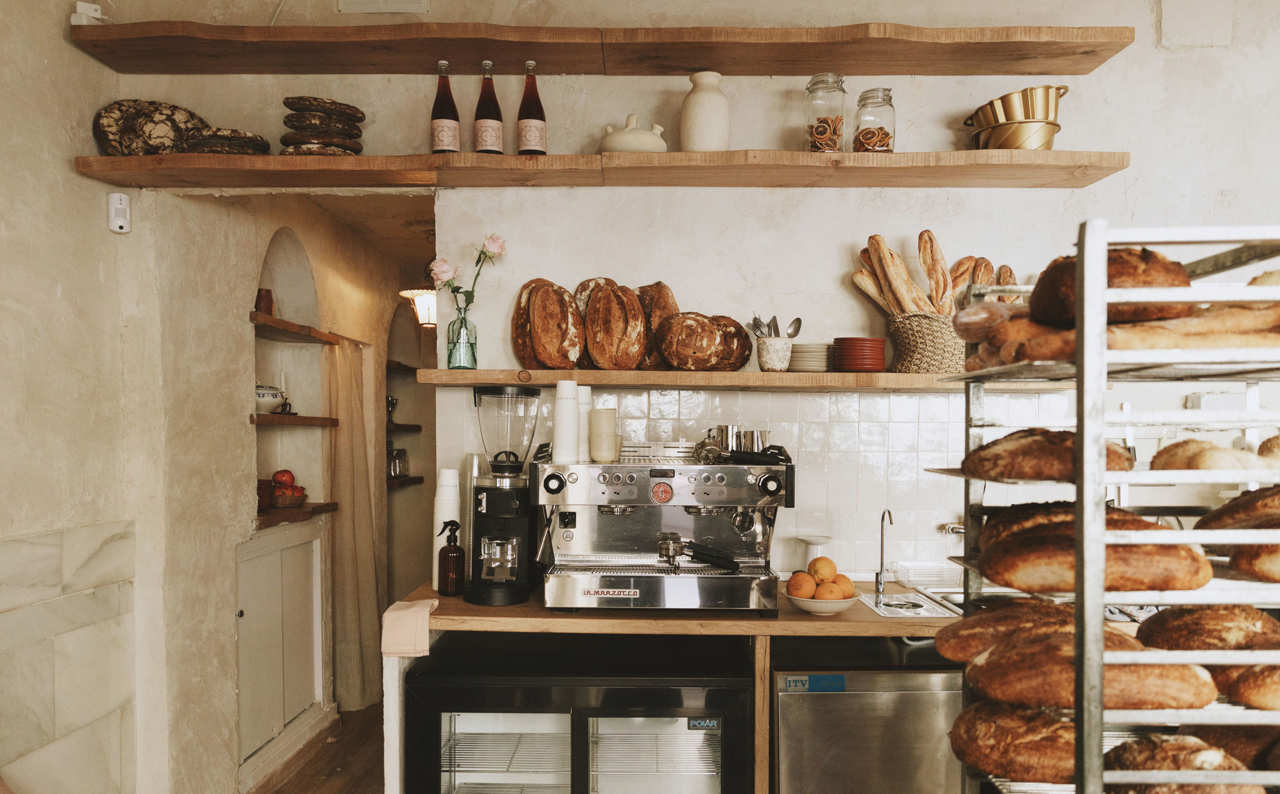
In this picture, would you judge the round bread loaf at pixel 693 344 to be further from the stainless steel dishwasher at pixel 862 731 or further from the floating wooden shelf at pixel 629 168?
the stainless steel dishwasher at pixel 862 731

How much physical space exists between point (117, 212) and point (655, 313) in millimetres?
1850

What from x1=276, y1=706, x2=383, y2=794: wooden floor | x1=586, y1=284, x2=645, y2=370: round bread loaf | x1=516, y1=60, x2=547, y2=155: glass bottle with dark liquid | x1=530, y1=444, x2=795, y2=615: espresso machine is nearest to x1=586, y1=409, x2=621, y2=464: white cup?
x1=530, y1=444, x2=795, y2=615: espresso machine

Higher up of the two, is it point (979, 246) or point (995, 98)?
point (995, 98)

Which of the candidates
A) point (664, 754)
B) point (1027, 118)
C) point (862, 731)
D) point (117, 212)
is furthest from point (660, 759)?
point (117, 212)

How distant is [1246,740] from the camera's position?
990mm

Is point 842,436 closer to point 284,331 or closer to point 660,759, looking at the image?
point 660,759

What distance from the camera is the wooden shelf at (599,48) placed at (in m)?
2.36

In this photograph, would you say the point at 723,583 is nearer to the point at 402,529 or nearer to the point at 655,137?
the point at 655,137

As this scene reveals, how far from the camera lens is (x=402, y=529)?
5.18 metres

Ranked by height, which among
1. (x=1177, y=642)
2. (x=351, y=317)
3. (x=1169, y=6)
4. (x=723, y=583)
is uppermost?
(x=1169, y=6)

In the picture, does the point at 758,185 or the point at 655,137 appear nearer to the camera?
the point at 655,137

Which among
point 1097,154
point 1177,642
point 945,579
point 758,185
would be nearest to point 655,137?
point 758,185

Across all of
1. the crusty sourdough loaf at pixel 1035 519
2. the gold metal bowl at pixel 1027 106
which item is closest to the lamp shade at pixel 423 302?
the gold metal bowl at pixel 1027 106

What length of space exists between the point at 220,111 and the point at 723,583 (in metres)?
2.41
